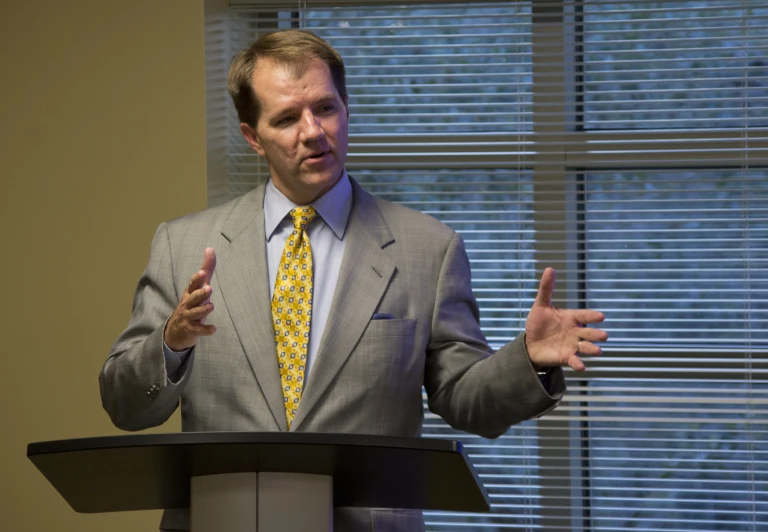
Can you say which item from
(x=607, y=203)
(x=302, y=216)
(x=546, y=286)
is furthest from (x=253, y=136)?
(x=607, y=203)

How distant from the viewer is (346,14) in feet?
10.4

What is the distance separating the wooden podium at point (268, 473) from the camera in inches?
45.5

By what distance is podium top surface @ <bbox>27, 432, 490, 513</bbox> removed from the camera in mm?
1149

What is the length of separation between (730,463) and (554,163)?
3.68 ft

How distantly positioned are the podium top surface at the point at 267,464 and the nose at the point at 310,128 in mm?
818

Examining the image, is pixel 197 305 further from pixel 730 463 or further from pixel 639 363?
pixel 730 463

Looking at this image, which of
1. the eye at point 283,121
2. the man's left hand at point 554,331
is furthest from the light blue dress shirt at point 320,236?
the man's left hand at point 554,331

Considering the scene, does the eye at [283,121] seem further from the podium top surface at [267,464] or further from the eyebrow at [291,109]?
the podium top surface at [267,464]

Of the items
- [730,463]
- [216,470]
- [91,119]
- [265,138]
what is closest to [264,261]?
[265,138]

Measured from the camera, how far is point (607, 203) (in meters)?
3.07

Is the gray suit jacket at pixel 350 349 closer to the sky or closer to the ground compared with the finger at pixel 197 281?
closer to the ground

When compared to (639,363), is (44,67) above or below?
above

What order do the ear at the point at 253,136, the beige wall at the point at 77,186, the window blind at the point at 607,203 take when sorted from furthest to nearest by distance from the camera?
1. the window blind at the point at 607,203
2. the beige wall at the point at 77,186
3. the ear at the point at 253,136

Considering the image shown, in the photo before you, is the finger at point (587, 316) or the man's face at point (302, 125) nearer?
the finger at point (587, 316)
